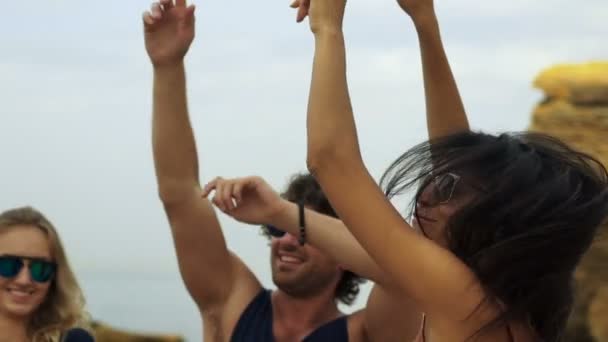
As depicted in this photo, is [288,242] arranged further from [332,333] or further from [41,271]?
[41,271]

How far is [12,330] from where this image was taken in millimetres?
3271

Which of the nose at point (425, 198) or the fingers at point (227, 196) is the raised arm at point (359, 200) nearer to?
the nose at point (425, 198)

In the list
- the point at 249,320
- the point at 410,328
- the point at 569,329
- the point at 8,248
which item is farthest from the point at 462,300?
the point at 569,329

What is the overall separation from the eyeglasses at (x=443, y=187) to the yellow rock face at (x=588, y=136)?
410 cm

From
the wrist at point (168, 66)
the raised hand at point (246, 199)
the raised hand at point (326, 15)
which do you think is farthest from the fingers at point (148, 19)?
the raised hand at point (326, 15)

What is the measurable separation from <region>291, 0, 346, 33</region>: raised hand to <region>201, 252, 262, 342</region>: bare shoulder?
150cm

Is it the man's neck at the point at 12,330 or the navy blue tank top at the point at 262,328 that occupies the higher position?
the man's neck at the point at 12,330

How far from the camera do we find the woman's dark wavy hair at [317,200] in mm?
3473

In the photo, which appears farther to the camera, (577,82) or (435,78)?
(577,82)

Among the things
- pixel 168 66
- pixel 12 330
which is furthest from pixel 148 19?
pixel 12 330

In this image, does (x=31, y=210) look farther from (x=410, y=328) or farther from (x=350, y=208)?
(x=350, y=208)

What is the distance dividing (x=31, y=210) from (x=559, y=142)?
185 centimetres

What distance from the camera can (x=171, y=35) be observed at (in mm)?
2916

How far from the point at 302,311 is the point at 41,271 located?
0.73 meters
